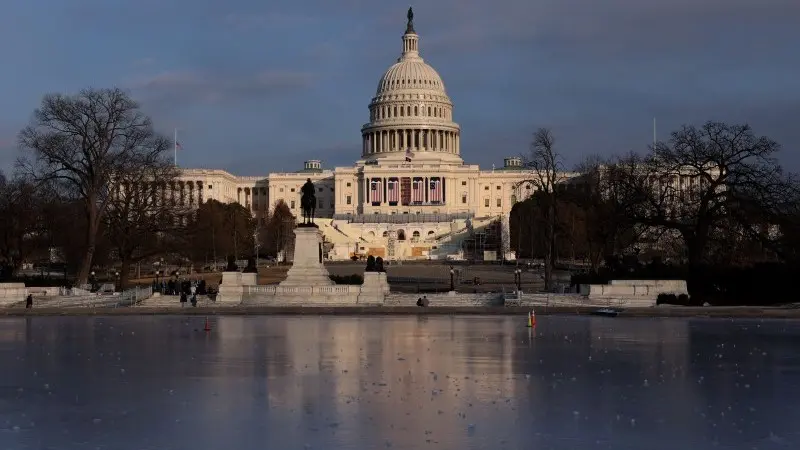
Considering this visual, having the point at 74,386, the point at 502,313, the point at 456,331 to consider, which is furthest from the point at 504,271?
the point at 74,386

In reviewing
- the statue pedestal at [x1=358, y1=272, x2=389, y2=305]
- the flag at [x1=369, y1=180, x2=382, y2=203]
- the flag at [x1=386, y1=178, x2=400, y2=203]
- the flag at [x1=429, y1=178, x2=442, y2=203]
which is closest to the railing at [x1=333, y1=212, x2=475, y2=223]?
the flag at [x1=386, y1=178, x2=400, y2=203]

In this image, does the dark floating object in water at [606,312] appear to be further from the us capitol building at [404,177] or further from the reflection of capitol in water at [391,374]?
the us capitol building at [404,177]

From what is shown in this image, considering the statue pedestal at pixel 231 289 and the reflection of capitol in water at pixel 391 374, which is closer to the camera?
the reflection of capitol in water at pixel 391 374

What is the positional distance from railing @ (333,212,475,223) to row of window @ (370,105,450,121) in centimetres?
2373

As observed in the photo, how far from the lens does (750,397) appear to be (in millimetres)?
18359

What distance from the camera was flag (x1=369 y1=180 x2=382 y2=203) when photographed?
179m

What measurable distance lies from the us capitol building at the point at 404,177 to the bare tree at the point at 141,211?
316 feet

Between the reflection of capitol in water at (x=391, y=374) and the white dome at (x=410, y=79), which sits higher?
the white dome at (x=410, y=79)

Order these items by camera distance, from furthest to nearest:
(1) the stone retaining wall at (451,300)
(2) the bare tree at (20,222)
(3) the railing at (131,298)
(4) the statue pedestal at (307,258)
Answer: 1. (2) the bare tree at (20,222)
2. (4) the statue pedestal at (307,258)
3. (3) the railing at (131,298)
4. (1) the stone retaining wall at (451,300)

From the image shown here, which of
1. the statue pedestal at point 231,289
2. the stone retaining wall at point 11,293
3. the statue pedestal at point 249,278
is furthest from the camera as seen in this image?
the statue pedestal at point 249,278

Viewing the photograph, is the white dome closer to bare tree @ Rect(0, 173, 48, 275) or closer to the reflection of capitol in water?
bare tree @ Rect(0, 173, 48, 275)

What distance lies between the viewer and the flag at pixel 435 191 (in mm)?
177500

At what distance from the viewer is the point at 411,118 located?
184875 millimetres

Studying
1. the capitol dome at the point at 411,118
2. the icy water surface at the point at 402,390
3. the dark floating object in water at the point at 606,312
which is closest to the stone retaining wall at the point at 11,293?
the icy water surface at the point at 402,390
